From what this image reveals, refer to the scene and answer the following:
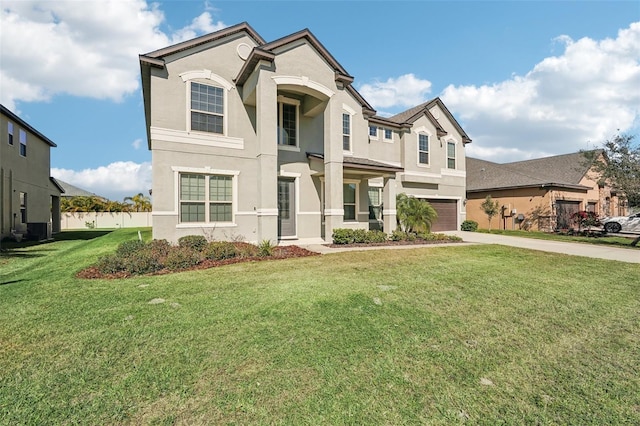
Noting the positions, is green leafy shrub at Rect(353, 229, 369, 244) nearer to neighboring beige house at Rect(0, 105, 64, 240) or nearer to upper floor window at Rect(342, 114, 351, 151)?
upper floor window at Rect(342, 114, 351, 151)

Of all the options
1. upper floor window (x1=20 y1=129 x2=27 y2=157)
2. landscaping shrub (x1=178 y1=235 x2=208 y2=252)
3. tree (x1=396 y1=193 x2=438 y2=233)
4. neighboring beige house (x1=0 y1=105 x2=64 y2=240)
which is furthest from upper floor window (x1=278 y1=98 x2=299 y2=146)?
upper floor window (x1=20 y1=129 x2=27 y2=157)

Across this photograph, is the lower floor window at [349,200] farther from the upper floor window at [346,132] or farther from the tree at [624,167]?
the tree at [624,167]

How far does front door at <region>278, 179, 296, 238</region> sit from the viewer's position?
1362cm

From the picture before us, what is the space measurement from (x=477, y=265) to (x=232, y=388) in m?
7.24

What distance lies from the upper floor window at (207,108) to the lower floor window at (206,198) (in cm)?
196

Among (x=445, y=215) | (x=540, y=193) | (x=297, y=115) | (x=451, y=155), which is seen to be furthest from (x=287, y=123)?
(x=540, y=193)

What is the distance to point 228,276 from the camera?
6832 millimetres

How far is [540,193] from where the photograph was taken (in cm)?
2108

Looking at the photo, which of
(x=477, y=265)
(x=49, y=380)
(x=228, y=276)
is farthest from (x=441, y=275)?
(x=49, y=380)

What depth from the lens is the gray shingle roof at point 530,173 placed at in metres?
22.1

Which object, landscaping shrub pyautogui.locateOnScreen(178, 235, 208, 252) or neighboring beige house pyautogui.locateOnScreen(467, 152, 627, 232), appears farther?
neighboring beige house pyautogui.locateOnScreen(467, 152, 627, 232)

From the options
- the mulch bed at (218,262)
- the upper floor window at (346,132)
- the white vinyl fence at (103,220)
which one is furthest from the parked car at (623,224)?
the white vinyl fence at (103,220)

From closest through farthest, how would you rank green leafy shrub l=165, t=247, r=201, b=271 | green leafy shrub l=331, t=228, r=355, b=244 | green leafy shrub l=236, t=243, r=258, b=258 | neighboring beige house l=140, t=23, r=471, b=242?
green leafy shrub l=165, t=247, r=201, b=271, green leafy shrub l=236, t=243, r=258, b=258, neighboring beige house l=140, t=23, r=471, b=242, green leafy shrub l=331, t=228, r=355, b=244

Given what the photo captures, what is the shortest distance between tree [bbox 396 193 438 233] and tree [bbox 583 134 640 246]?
8249 millimetres
